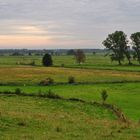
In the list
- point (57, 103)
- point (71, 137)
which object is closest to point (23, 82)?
point (57, 103)

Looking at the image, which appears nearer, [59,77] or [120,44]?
[59,77]

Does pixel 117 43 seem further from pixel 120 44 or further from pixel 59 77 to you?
pixel 59 77

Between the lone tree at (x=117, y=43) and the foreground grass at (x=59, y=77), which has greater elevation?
the lone tree at (x=117, y=43)

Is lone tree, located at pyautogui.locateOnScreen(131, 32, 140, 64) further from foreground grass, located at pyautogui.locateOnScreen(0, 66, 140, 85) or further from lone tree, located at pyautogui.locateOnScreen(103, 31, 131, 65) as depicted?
foreground grass, located at pyautogui.locateOnScreen(0, 66, 140, 85)

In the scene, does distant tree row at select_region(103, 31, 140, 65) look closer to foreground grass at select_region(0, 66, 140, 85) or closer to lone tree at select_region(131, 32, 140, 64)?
lone tree at select_region(131, 32, 140, 64)

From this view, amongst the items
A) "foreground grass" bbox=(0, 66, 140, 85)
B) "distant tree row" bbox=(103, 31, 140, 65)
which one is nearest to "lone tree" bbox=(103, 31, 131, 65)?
"distant tree row" bbox=(103, 31, 140, 65)

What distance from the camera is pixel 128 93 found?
59.3 meters

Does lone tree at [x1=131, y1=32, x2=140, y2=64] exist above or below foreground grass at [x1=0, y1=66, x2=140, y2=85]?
above

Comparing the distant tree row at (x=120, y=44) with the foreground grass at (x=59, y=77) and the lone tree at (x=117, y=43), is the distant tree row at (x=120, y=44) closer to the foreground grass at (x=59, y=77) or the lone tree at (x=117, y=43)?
the lone tree at (x=117, y=43)

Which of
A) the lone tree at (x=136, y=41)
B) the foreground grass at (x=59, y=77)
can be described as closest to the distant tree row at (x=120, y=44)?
the lone tree at (x=136, y=41)

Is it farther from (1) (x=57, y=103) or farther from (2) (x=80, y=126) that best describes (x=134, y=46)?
(2) (x=80, y=126)

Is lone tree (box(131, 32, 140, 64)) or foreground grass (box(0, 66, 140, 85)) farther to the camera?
lone tree (box(131, 32, 140, 64))

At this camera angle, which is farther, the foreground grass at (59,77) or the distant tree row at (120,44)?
the distant tree row at (120,44)

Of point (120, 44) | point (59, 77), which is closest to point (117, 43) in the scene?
point (120, 44)
